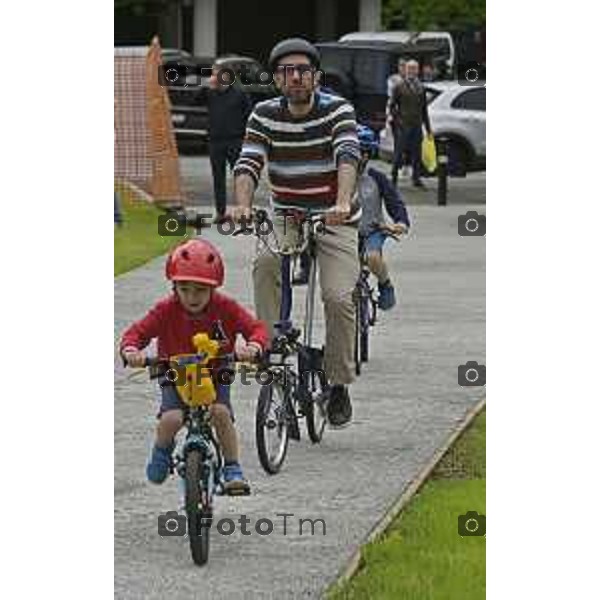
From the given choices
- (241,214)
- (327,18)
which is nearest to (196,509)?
(241,214)

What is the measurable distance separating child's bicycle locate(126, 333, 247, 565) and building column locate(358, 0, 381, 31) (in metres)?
54.5

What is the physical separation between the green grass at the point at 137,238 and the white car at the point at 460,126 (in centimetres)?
603

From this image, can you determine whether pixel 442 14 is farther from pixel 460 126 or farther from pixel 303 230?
pixel 303 230

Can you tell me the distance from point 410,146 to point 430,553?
79.5 feet

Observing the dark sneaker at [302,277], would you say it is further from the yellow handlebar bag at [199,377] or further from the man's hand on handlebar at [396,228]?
the yellow handlebar bag at [199,377]

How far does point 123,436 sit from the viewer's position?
11.9 meters

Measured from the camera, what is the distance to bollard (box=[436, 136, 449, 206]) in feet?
99.2

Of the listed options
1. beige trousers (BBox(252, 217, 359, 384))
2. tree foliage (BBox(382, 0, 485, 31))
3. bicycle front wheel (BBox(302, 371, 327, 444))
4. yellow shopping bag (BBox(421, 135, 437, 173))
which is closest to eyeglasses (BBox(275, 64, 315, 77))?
beige trousers (BBox(252, 217, 359, 384))

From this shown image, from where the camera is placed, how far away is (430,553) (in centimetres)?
903

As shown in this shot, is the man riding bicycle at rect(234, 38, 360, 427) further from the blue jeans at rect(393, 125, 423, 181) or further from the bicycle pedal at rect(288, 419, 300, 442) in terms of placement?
the blue jeans at rect(393, 125, 423, 181)
